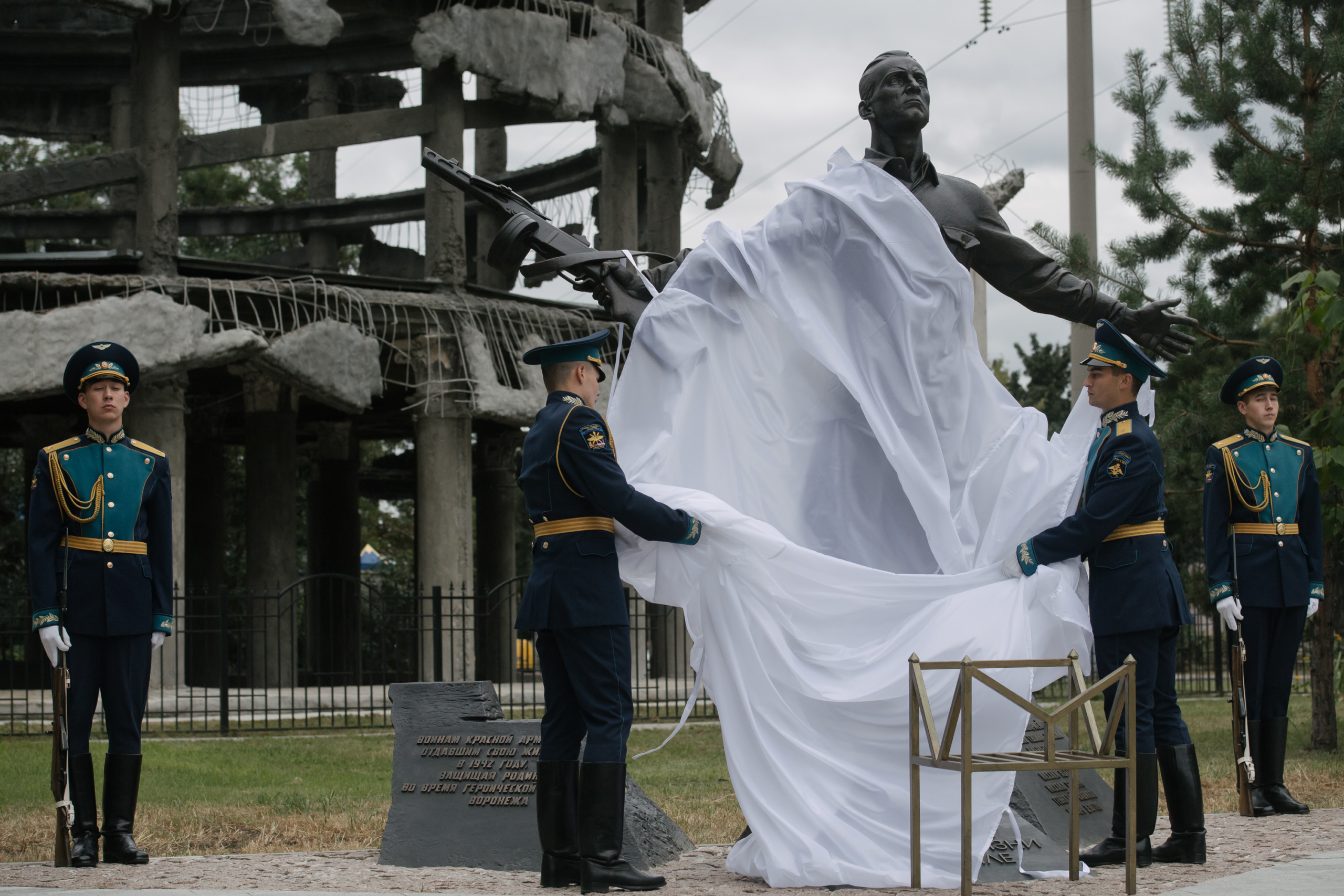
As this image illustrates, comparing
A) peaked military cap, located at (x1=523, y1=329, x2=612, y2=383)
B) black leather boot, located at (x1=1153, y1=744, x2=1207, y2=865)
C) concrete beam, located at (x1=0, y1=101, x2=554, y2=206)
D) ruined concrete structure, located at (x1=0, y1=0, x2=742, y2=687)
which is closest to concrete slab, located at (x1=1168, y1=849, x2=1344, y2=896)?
black leather boot, located at (x1=1153, y1=744, x2=1207, y2=865)

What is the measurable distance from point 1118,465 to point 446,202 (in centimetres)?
1310

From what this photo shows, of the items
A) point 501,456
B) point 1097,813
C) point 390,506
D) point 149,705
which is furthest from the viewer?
point 390,506

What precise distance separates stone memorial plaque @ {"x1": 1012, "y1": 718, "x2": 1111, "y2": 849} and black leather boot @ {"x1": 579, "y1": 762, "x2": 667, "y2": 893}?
1652 millimetres

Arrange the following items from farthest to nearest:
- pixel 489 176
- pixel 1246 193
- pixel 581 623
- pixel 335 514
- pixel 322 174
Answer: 1. pixel 322 174
2. pixel 335 514
3. pixel 489 176
4. pixel 1246 193
5. pixel 581 623

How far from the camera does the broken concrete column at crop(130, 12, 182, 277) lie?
16.4 m

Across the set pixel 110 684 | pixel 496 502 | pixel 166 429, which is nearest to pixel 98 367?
pixel 110 684

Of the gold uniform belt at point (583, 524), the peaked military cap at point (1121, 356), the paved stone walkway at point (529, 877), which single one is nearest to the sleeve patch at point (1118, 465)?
the peaked military cap at point (1121, 356)

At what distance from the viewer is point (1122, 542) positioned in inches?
229

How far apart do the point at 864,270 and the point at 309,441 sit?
21815mm

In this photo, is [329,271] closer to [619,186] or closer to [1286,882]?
[619,186]

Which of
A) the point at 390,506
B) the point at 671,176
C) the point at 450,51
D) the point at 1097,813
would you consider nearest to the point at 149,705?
the point at 450,51

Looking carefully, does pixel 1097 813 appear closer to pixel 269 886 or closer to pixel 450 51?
pixel 269 886

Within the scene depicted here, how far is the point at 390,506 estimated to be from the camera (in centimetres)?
4238

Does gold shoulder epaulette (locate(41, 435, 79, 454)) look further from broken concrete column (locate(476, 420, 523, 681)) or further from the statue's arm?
broken concrete column (locate(476, 420, 523, 681))
